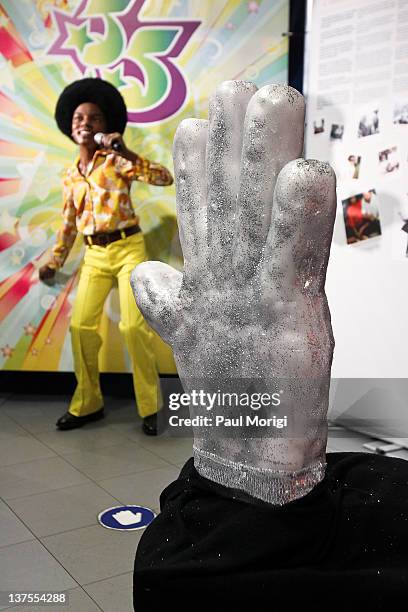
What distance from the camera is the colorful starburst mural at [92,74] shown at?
11.0ft

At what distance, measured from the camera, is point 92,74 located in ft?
11.3

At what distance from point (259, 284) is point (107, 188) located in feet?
7.85

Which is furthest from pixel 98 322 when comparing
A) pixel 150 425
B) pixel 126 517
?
pixel 126 517

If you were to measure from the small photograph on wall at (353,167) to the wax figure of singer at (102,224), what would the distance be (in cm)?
86

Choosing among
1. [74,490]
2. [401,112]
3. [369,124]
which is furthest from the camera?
[369,124]

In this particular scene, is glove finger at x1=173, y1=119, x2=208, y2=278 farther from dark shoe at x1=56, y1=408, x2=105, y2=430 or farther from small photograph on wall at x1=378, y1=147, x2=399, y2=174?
dark shoe at x1=56, y1=408, x2=105, y2=430

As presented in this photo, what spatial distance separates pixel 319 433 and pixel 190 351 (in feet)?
0.71

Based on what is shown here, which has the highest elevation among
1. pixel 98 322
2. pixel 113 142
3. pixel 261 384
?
pixel 113 142

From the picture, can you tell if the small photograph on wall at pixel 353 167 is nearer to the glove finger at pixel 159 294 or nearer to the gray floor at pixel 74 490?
the gray floor at pixel 74 490

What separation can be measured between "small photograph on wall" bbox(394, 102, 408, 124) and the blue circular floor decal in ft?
5.66

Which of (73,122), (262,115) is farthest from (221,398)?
(73,122)

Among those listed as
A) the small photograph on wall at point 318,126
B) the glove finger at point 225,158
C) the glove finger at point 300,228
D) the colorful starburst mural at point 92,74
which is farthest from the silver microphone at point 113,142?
the glove finger at point 300,228

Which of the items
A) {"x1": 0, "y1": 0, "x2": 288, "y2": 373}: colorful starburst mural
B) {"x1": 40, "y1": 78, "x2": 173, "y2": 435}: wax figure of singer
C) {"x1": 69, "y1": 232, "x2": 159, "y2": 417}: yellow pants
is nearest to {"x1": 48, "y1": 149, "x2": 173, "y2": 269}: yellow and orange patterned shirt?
{"x1": 40, "y1": 78, "x2": 173, "y2": 435}: wax figure of singer

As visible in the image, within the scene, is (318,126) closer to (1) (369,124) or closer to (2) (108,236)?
(1) (369,124)
